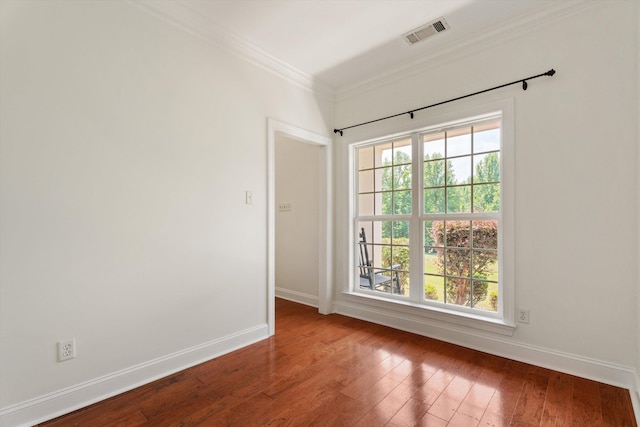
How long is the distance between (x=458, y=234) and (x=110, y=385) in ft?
9.81

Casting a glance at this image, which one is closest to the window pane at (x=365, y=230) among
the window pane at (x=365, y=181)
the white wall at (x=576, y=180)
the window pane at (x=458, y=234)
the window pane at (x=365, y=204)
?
the window pane at (x=365, y=204)

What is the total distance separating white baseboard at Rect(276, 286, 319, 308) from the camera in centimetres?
406

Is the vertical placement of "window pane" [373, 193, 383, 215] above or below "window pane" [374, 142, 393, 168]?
below

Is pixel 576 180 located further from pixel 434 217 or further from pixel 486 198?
pixel 434 217

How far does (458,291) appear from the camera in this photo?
2.93 metres

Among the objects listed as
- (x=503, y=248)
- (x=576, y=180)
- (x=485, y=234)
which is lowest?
(x=503, y=248)

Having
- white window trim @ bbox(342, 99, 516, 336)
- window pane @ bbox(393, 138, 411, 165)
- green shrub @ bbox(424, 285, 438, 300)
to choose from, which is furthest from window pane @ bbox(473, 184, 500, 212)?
green shrub @ bbox(424, 285, 438, 300)

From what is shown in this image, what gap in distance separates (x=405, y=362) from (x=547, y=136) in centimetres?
209

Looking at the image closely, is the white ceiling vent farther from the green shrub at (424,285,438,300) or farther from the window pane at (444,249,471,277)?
the green shrub at (424,285,438,300)

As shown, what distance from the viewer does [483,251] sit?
279 centimetres

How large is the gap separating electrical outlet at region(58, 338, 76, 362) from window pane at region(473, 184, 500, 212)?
3.19m

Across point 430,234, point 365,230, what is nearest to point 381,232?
point 365,230

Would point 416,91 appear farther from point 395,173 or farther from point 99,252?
point 99,252

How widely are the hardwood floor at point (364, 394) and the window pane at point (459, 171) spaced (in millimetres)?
1526
